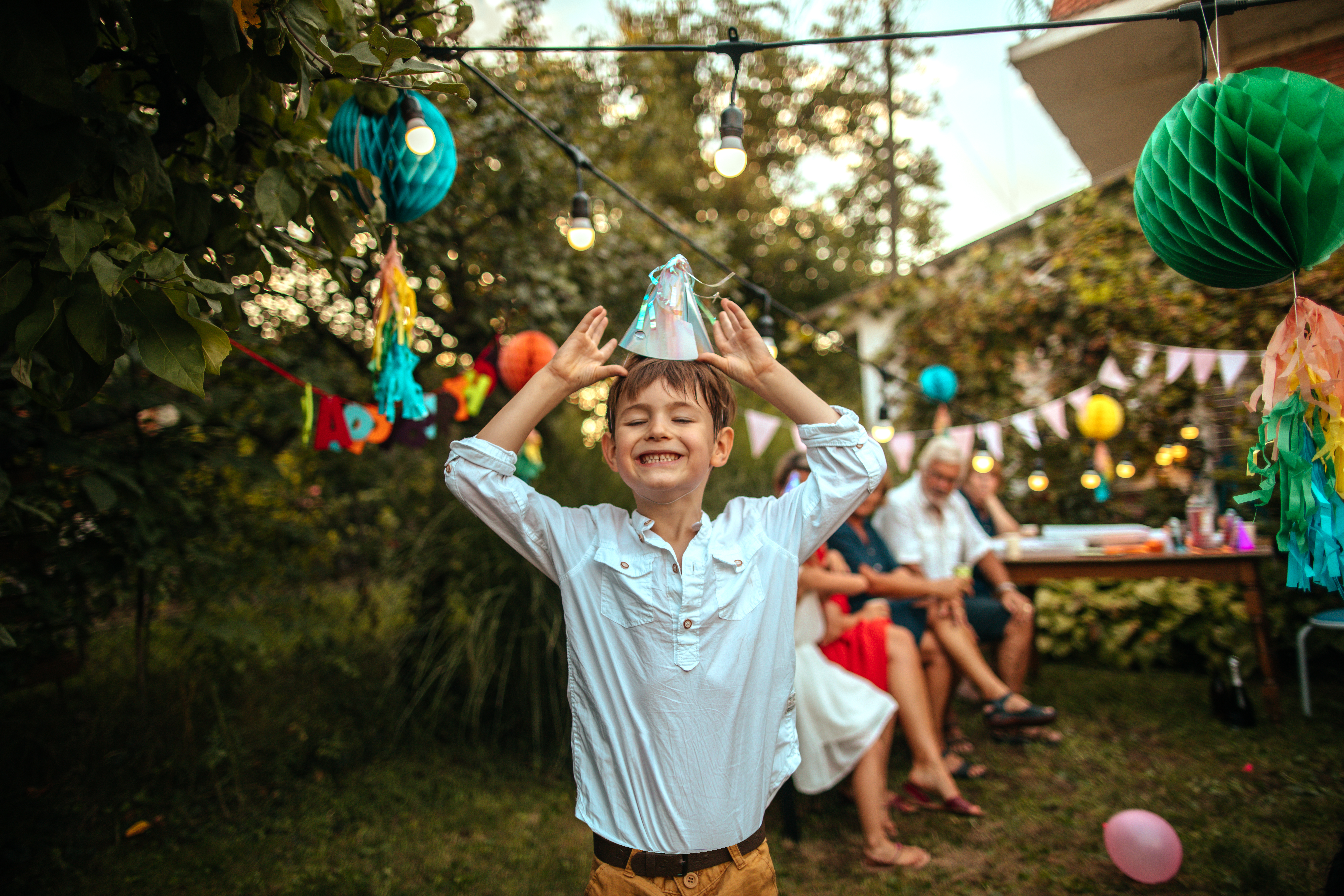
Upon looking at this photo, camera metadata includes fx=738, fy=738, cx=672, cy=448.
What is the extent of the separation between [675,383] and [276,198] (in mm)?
885

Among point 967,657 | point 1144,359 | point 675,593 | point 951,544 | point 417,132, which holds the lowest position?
point 967,657

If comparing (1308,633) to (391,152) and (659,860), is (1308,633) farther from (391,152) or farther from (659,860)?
(391,152)

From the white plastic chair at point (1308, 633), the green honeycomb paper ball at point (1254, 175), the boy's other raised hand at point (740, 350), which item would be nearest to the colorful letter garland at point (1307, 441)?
the green honeycomb paper ball at point (1254, 175)

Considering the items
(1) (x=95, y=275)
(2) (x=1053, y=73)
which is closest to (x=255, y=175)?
(1) (x=95, y=275)

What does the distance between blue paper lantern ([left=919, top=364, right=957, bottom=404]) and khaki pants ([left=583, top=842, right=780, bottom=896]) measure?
12.4 feet

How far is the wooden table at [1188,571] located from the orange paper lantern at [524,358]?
283 cm

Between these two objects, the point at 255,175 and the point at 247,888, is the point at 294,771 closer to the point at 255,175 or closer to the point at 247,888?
the point at 247,888

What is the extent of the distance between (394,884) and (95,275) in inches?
90.2

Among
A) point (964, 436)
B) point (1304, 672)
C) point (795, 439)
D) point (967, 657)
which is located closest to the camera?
point (967, 657)

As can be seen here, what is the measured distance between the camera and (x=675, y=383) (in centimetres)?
139

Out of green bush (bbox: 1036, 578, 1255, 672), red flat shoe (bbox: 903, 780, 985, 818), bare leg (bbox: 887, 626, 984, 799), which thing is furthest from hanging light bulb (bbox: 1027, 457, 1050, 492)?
red flat shoe (bbox: 903, 780, 985, 818)

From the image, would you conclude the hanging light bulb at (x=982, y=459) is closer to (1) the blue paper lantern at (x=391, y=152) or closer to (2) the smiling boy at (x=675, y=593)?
(2) the smiling boy at (x=675, y=593)

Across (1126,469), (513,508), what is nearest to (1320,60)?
(1126,469)

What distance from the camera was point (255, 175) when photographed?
6.23 ft
